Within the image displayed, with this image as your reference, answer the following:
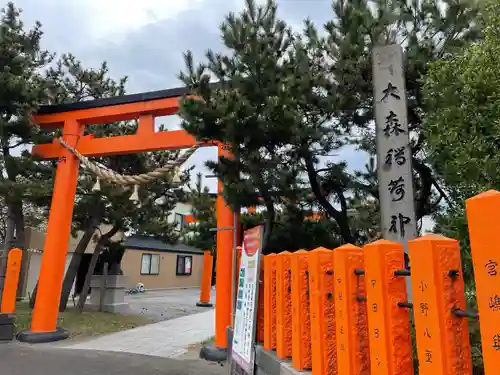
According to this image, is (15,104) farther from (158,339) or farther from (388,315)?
(388,315)

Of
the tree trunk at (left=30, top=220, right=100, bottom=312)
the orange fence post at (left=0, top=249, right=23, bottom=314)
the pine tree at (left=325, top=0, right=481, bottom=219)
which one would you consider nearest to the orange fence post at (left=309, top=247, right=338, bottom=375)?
the pine tree at (left=325, top=0, right=481, bottom=219)

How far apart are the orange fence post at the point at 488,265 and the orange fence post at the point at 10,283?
8.43 m

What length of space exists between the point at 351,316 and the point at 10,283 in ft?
25.1

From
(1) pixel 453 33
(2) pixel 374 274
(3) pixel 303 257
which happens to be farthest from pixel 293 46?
(2) pixel 374 274

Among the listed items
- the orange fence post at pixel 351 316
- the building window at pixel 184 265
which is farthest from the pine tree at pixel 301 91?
the building window at pixel 184 265

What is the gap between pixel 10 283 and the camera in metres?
7.80

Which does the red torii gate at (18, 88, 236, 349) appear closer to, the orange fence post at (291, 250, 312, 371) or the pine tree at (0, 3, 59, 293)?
the pine tree at (0, 3, 59, 293)

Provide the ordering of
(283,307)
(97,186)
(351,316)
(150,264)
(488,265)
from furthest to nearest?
1. (150,264)
2. (97,186)
3. (283,307)
4. (351,316)
5. (488,265)

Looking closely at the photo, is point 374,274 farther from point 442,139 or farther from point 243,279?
point 243,279

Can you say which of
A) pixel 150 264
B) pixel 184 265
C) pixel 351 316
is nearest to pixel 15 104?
pixel 351 316

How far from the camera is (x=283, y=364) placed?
314 centimetres

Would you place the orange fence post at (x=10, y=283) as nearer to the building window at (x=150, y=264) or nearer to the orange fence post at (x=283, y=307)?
the orange fence post at (x=283, y=307)

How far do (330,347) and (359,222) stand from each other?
293 centimetres

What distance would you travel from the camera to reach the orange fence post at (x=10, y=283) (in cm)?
771
